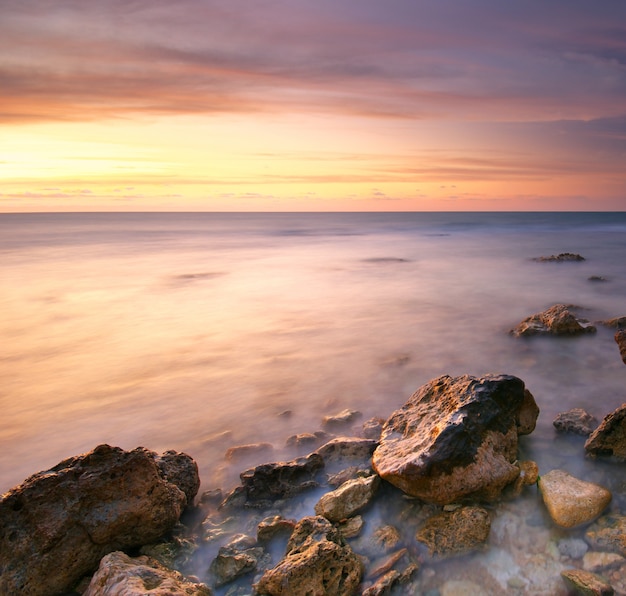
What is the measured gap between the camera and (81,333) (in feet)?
34.1

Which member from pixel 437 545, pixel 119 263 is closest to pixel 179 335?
pixel 437 545

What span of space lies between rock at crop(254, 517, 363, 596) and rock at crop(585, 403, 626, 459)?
252 cm

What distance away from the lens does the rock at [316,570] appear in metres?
3.03

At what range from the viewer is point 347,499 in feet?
12.6

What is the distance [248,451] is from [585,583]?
316 cm

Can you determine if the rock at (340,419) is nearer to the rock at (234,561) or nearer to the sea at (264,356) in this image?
the sea at (264,356)

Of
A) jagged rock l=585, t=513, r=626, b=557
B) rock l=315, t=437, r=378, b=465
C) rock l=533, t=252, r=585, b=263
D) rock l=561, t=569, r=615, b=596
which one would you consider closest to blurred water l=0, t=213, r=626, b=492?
rock l=315, t=437, r=378, b=465

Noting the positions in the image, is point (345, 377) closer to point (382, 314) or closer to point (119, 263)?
point (382, 314)

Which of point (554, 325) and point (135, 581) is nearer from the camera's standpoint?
point (135, 581)

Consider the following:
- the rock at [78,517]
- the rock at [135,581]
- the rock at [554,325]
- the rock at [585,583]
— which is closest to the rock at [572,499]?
the rock at [585,583]

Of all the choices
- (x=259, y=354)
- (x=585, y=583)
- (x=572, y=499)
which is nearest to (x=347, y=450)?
(x=572, y=499)

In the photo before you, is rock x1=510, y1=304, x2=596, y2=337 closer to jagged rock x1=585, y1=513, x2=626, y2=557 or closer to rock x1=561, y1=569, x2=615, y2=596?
jagged rock x1=585, y1=513, x2=626, y2=557

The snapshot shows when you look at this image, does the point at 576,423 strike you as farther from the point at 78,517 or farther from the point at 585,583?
the point at 78,517

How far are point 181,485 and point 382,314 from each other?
7.68 meters
